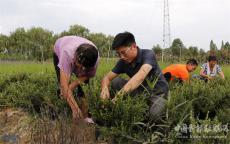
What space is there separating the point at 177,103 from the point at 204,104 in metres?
0.60

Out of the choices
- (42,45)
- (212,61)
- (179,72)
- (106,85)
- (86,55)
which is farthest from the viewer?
(42,45)

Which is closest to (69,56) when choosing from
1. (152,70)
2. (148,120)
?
(152,70)

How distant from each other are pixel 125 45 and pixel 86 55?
47cm

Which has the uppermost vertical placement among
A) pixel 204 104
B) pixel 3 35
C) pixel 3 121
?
pixel 3 35

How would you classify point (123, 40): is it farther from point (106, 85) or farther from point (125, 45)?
point (106, 85)

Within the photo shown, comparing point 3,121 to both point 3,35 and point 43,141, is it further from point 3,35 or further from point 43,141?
point 3,35

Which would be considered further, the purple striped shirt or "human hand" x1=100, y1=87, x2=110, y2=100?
the purple striped shirt

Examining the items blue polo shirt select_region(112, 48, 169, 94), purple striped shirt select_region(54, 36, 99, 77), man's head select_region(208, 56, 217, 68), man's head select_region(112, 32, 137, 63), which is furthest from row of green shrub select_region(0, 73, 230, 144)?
man's head select_region(208, 56, 217, 68)

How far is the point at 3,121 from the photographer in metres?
5.64

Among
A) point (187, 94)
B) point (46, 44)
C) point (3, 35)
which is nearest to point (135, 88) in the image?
point (187, 94)

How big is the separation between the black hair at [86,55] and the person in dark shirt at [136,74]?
295 millimetres

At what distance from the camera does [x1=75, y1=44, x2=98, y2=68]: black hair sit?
13.3ft

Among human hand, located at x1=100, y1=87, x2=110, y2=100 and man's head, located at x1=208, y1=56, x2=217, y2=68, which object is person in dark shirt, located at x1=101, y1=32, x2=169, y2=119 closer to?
human hand, located at x1=100, y1=87, x2=110, y2=100

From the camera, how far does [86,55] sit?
13.3 feet
